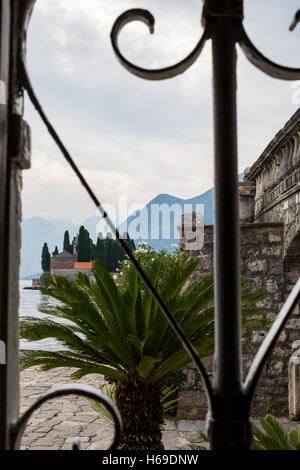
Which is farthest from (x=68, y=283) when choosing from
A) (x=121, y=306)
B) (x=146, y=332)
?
(x=146, y=332)

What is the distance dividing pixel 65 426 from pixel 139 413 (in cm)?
240

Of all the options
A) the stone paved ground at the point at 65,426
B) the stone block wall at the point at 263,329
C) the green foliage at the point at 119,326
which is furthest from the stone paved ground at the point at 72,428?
the green foliage at the point at 119,326

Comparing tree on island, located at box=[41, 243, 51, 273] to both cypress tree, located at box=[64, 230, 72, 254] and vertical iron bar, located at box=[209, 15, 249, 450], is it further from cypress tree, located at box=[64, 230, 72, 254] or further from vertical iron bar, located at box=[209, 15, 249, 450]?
vertical iron bar, located at box=[209, 15, 249, 450]

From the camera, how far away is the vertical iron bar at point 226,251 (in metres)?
0.51

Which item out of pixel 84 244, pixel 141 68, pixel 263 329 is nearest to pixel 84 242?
pixel 84 244

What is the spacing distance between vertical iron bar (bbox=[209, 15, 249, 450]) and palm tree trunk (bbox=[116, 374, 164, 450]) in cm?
301

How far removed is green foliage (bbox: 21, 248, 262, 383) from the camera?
3322mm

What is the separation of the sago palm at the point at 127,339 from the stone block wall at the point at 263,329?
2.07 metres

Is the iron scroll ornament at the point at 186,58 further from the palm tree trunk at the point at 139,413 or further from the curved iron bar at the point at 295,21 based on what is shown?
the palm tree trunk at the point at 139,413

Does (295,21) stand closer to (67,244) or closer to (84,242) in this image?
(84,242)

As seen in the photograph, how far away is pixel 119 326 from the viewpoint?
11.3ft

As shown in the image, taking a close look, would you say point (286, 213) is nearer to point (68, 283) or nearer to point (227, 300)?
point (68, 283)

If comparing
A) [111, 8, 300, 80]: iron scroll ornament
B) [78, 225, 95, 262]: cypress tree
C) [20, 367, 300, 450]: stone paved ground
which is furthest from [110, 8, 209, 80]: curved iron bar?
[78, 225, 95, 262]: cypress tree
